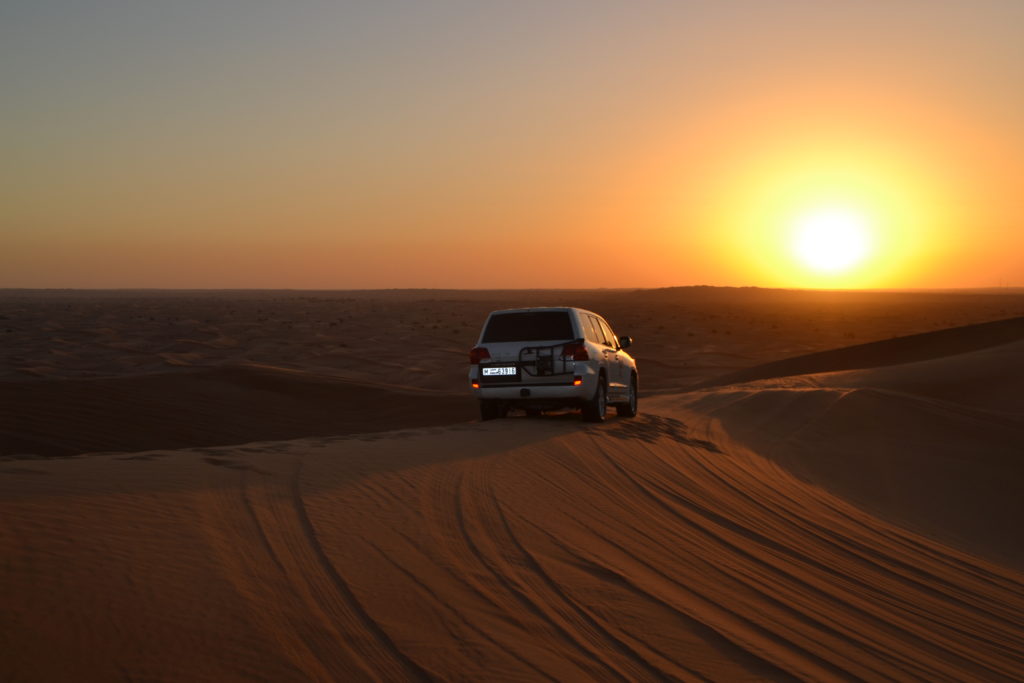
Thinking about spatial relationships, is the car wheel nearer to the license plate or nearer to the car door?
the car door

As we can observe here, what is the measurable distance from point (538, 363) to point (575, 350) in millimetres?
585

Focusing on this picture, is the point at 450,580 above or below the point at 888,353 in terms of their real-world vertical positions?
above

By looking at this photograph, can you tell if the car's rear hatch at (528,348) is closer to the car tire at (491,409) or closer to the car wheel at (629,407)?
the car tire at (491,409)

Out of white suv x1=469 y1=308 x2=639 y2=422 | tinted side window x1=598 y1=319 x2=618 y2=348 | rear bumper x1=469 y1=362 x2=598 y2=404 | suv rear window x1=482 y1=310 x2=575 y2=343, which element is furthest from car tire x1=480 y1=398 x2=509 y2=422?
tinted side window x1=598 y1=319 x2=618 y2=348

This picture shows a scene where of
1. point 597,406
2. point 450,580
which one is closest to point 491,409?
point 597,406

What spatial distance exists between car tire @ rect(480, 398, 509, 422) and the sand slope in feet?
14.7

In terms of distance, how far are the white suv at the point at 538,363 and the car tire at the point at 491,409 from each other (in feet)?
0.05

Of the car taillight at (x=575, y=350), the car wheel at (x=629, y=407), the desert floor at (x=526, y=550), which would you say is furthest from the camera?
the car wheel at (x=629, y=407)

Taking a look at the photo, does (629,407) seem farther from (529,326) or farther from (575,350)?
(529,326)

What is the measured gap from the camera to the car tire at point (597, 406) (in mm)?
13680

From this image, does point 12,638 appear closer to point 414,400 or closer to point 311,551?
point 311,551

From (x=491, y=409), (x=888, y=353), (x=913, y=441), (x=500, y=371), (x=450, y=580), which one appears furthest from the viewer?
(x=888, y=353)

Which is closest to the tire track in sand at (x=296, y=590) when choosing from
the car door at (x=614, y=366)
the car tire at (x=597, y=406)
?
the car tire at (x=597, y=406)

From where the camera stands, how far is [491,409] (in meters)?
14.0
